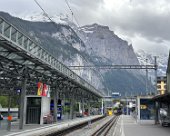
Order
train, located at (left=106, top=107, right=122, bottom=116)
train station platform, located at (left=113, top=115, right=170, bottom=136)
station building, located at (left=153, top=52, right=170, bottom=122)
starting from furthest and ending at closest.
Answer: train, located at (left=106, top=107, right=122, bottom=116) → station building, located at (left=153, top=52, right=170, bottom=122) → train station platform, located at (left=113, top=115, right=170, bottom=136)

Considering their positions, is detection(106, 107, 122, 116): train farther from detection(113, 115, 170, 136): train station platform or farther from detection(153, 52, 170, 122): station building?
detection(113, 115, 170, 136): train station platform

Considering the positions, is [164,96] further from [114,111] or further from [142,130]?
[114,111]

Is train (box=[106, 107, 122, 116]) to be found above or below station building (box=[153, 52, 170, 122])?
below

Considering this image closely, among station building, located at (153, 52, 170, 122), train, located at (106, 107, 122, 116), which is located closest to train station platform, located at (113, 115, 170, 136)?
station building, located at (153, 52, 170, 122)

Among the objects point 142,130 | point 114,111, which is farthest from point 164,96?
point 114,111

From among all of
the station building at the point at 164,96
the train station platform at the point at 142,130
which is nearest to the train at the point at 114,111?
the station building at the point at 164,96

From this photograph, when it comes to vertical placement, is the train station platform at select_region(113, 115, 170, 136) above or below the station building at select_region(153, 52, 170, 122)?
below

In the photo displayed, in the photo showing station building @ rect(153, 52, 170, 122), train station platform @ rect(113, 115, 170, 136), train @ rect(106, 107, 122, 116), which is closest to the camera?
train station platform @ rect(113, 115, 170, 136)

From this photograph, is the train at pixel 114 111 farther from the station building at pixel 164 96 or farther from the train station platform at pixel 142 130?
the train station platform at pixel 142 130

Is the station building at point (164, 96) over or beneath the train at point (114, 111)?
over

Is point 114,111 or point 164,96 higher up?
point 164,96

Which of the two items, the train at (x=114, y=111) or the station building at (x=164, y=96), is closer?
the station building at (x=164, y=96)

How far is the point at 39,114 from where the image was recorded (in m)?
37.3

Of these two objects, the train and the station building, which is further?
the train
